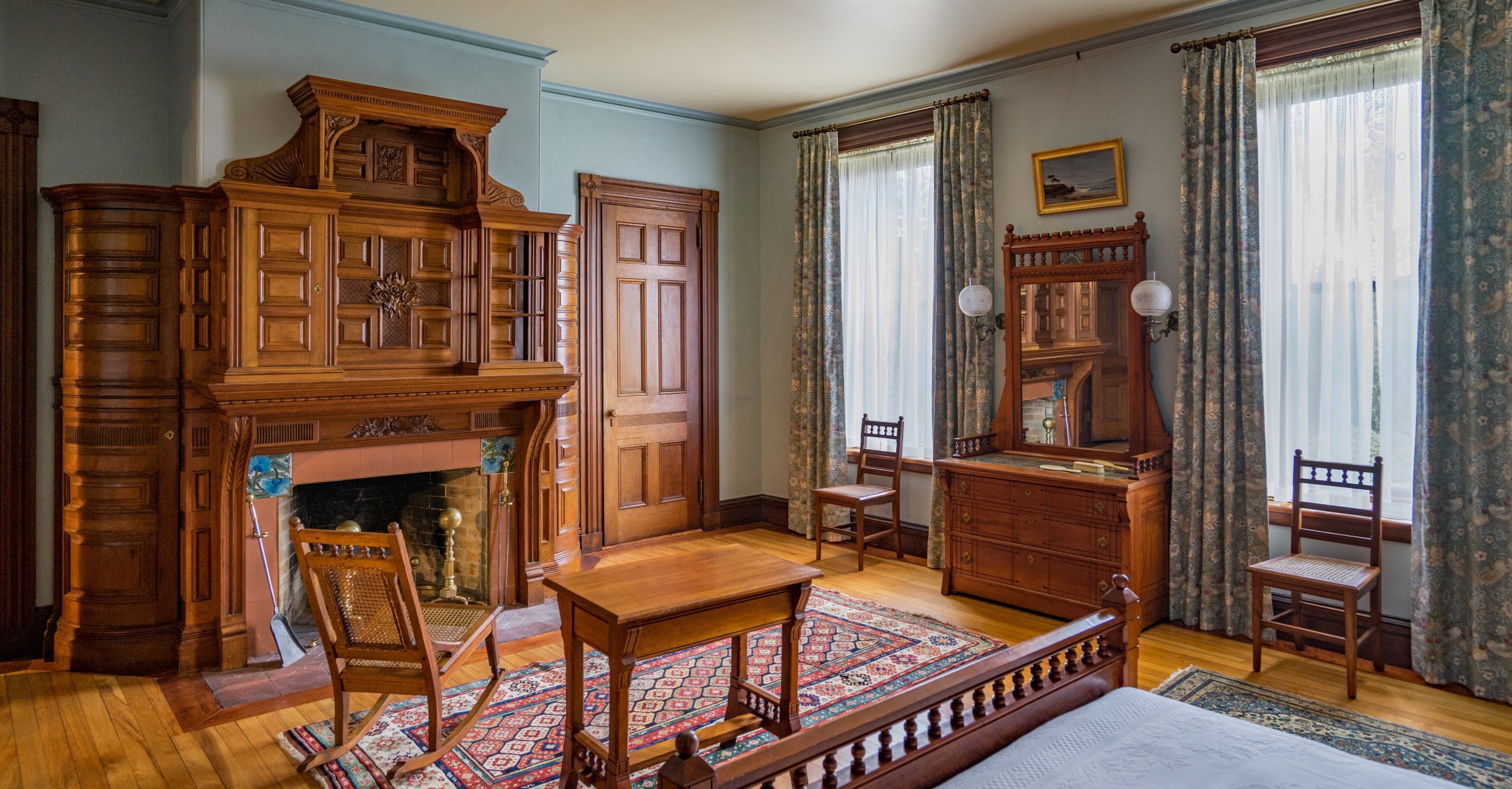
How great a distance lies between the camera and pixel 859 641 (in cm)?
441

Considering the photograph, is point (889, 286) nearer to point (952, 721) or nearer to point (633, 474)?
point (633, 474)

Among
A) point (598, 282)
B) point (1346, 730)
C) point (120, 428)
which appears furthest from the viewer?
point (598, 282)

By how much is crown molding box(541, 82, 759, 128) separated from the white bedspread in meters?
5.04

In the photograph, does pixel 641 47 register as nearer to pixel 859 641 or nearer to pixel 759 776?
pixel 859 641

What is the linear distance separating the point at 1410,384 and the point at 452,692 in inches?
173

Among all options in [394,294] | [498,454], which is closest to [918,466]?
[498,454]

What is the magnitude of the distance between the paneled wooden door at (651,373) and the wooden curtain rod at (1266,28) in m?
3.43

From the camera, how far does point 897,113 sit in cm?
600

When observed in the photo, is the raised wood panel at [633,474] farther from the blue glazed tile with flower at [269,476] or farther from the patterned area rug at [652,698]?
the blue glazed tile with flower at [269,476]

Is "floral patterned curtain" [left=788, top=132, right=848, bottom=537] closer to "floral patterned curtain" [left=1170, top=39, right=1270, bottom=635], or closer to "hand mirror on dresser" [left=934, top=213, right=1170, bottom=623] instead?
"hand mirror on dresser" [left=934, top=213, right=1170, bottom=623]

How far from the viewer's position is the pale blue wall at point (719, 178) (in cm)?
600

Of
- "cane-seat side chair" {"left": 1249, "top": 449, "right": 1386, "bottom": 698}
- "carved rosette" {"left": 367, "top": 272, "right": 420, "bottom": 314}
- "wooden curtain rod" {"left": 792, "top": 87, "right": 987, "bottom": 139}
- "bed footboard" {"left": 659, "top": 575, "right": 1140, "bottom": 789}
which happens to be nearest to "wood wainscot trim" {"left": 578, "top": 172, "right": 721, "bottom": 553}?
"wooden curtain rod" {"left": 792, "top": 87, "right": 987, "bottom": 139}

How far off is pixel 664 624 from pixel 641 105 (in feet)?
14.7

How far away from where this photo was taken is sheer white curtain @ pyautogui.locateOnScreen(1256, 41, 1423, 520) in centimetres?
399
